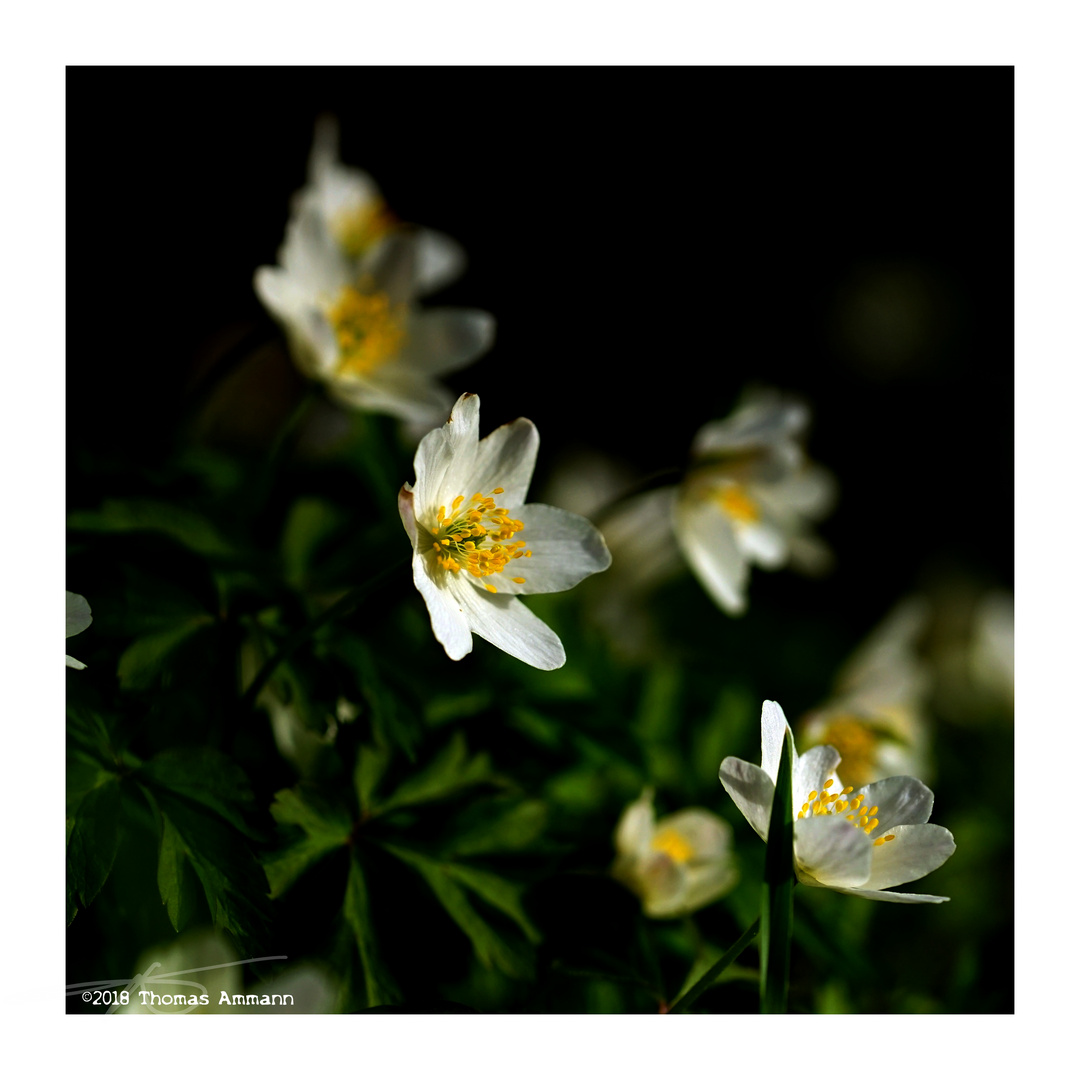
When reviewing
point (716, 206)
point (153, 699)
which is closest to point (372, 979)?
point (153, 699)

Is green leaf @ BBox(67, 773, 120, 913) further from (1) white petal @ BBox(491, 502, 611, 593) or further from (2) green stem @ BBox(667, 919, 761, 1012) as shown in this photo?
(2) green stem @ BBox(667, 919, 761, 1012)

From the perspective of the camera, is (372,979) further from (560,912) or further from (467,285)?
(467,285)

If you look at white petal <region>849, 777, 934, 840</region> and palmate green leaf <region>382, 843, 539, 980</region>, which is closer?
white petal <region>849, 777, 934, 840</region>

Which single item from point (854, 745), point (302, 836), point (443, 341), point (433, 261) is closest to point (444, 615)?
point (302, 836)

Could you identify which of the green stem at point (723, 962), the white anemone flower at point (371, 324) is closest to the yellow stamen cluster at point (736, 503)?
the white anemone flower at point (371, 324)

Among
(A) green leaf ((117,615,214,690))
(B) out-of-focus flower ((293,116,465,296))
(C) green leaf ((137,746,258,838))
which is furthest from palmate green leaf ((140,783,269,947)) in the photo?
(B) out-of-focus flower ((293,116,465,296))

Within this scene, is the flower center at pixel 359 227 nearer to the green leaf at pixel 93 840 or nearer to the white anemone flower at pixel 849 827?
the green leaf at pixel 93 840
